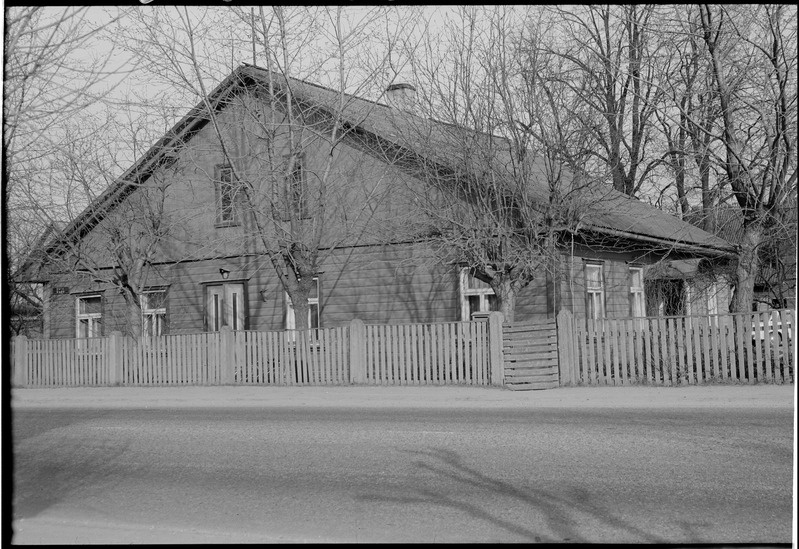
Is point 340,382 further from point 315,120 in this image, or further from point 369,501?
point 369,501

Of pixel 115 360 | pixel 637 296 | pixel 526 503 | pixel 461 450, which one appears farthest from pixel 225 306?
pixel 526 503

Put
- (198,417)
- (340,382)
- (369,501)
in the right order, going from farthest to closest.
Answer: (340,382) → (198,417) → (369,501)

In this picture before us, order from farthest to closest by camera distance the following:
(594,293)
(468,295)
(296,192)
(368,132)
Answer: (594,293)
(468,295)
(368,132)
(296,192)

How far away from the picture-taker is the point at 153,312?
83.5 feet

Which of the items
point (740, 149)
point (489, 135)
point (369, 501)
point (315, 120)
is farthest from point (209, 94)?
point (369, 501)

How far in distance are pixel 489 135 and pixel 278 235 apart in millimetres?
5290

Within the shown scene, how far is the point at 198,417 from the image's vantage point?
45.1 ft

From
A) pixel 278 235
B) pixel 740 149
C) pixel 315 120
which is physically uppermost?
pixel 315 120

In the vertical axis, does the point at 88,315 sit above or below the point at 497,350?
above

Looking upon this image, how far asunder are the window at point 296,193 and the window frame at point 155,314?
24.2 feet

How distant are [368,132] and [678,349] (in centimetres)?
900

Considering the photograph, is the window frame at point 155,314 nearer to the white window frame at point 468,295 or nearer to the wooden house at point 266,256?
the wooden house at point 266,256

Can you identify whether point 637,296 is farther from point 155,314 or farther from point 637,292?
point 155,314

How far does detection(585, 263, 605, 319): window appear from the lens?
70.8 ft
